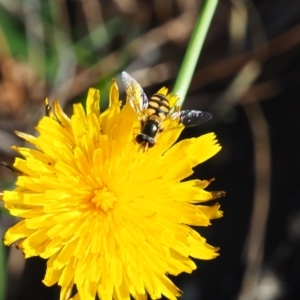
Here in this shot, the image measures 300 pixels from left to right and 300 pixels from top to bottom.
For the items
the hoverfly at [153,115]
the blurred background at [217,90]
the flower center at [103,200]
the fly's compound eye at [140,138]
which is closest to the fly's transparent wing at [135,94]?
the hoverfly at [153,115]

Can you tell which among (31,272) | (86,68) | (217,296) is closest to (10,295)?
(31,272)

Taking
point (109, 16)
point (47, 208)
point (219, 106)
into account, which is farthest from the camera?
point (109, 16)

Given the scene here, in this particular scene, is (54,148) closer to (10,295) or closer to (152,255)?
(152,255)

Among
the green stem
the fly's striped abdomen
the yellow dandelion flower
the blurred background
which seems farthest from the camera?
the blurred background

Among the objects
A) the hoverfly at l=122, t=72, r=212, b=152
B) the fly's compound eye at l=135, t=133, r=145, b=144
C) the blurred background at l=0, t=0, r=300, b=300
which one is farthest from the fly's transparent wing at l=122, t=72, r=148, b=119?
the blurred background at l=0, t=0, r=300, b=300

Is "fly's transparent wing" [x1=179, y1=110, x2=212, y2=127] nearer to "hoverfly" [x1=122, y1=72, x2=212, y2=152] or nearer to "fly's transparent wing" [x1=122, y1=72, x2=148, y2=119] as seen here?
"hoverfly" [x1=122, y1=72, x2=212, y2=152]

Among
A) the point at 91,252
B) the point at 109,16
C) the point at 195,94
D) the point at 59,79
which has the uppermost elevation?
the point at 109,16

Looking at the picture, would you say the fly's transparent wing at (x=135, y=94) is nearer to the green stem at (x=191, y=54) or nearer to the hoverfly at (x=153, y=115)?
the hoverfly at (x=153, y=115)
